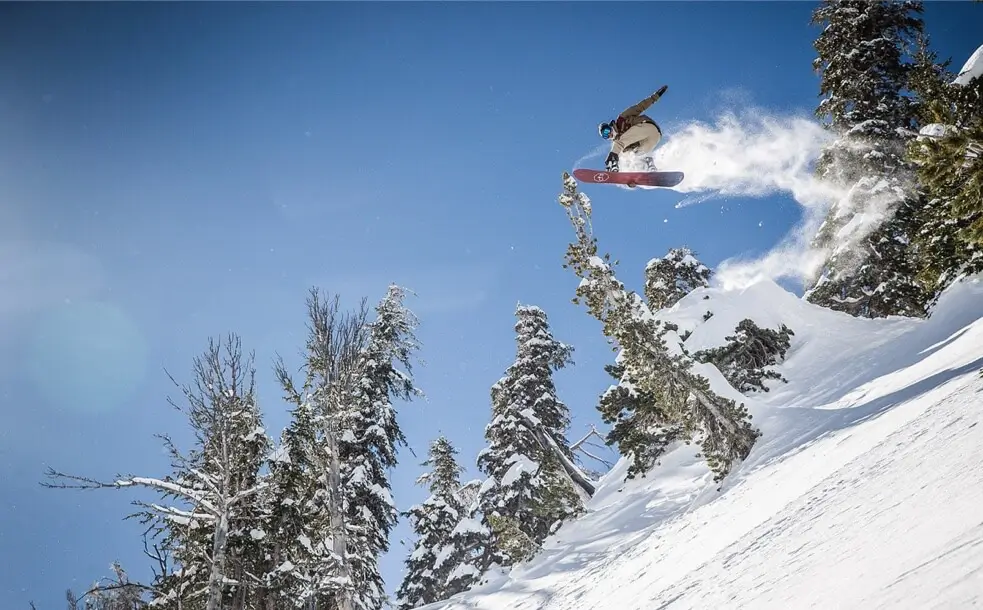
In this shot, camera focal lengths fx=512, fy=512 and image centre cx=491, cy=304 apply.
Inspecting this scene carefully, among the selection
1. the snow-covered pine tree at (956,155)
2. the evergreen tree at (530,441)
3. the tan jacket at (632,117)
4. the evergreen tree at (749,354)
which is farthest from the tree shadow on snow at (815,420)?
the tan jacket at (632,117)

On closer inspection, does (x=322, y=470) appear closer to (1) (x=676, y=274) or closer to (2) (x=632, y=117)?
(2) (x=632, y=117)

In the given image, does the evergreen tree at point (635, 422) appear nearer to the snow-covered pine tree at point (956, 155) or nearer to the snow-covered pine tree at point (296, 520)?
the snow-covered pine tree at point (956, 155)

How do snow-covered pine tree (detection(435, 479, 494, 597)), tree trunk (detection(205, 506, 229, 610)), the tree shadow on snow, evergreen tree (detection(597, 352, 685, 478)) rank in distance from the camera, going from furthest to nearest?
snow-covered pine tree (detection(435, 479, 494, 597)), evergreen tree (detection(597, 352, 685, 478)), tree trunk (detection(205, 506, 229, 610)), the tree shadow on snow

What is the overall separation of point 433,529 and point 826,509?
22404mm

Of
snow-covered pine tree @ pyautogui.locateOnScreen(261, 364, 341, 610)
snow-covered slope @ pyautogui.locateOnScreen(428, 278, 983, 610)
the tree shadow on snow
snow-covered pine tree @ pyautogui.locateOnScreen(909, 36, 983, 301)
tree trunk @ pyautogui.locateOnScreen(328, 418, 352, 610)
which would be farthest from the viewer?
snow-covered pine tree @ pyautogui.locateOnScreen(261, 364, 341, 610)

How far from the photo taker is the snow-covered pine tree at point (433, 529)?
24266 millimetres

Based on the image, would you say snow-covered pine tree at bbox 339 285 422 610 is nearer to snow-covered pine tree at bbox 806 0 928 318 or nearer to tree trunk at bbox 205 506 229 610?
tree trunk at bbox 205 506 229 610

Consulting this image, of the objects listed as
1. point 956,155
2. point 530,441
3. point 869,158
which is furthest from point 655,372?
point 869,158

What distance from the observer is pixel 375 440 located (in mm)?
18391

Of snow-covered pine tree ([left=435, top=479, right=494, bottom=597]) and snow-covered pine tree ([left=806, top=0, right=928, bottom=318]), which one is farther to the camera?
snow-covered pine tree ([left=435, top=479, right=494, bottom=597])

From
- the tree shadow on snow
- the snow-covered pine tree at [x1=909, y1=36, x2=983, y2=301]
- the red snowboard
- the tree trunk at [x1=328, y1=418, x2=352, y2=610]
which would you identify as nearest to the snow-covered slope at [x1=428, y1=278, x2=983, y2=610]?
the tree shadow on snow

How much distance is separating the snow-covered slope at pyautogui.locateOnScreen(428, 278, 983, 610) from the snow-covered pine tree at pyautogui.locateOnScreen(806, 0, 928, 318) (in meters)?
2.15

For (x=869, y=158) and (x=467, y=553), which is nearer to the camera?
(x=869, y=158)

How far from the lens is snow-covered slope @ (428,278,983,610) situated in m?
3.09
